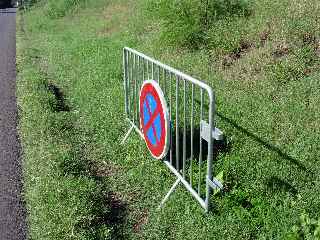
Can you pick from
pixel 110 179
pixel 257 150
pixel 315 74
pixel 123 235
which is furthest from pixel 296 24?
pixel 123 235

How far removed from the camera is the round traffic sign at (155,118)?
3957 millimetres

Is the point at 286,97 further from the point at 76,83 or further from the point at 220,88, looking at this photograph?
the point at 76,83

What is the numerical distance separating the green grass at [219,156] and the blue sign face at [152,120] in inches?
19.5

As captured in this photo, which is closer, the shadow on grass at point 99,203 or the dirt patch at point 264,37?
the shadow on grass at point 99,203

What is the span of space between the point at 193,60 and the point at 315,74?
8.24 feet

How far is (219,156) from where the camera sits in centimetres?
462

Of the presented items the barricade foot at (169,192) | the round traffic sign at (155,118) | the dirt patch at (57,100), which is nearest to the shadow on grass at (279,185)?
the barricade foot at (169,192)

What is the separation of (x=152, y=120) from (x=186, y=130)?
0.91 meters

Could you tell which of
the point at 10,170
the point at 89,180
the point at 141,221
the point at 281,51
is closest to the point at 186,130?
the point at 89,180

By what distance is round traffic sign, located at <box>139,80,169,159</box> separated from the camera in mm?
3957

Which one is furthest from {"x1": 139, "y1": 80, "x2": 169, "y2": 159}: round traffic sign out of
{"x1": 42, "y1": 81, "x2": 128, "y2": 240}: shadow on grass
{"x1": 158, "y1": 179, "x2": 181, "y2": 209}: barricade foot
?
{"x1": 42, "y1": 81, "x2": 128, "y2": 240}: shadow on grass

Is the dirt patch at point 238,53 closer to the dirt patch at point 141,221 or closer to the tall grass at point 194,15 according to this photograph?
the tall grass at point 194,15

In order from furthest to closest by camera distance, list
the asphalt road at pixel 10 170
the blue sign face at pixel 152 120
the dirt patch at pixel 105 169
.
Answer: the dirt patch at pixel 105 169
the blue sign face at pixel 152 120
the asphalt road at pixel 10 170

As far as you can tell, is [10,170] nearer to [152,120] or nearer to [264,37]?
[152,120]
